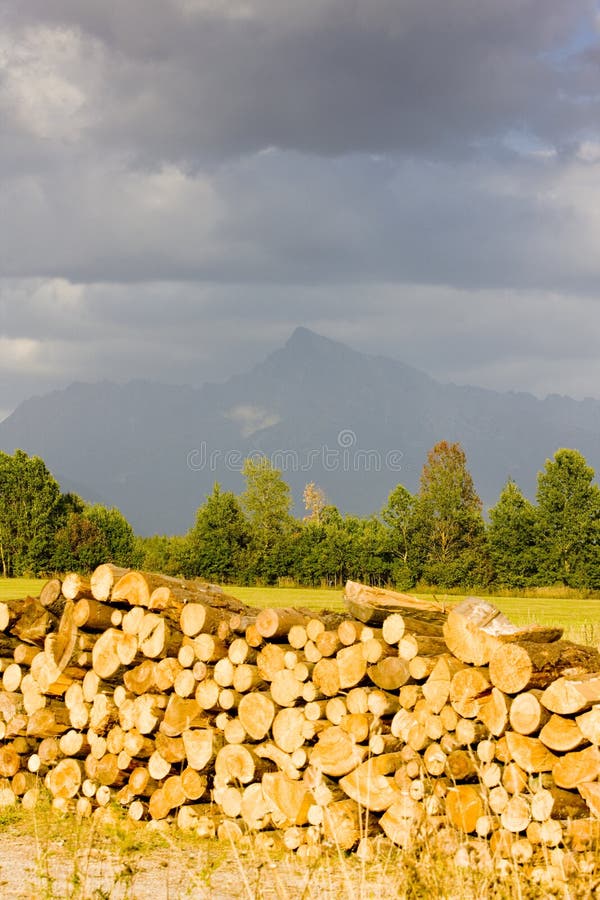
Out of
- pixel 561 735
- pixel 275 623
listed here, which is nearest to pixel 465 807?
pixel 561 735

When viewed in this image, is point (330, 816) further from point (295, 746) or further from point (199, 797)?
point (199, 797)

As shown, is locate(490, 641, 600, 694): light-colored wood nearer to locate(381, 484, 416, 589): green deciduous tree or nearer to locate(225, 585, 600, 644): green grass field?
locate(225, 585, 600, 644): green grass field

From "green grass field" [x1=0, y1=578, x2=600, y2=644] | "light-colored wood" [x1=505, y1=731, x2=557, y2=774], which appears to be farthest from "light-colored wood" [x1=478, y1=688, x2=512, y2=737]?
"green grass field" [x1=0, y1=578, x2=600, y2=644]

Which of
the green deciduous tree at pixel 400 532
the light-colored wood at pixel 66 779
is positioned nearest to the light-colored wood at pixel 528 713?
the light-colored wood at pixel 66 779

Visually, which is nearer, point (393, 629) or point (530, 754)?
Answer: point (530, 754)

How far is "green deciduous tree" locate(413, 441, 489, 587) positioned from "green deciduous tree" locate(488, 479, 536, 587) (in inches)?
34.4

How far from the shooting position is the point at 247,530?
4928 cm

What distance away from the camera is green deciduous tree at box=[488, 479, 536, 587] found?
4600 cm

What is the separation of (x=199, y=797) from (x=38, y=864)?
1.52 meters

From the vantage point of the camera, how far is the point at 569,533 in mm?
45531

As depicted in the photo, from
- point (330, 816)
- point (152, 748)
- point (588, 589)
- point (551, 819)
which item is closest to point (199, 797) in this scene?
point (152, 748)

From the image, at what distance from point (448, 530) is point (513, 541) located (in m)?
3.75

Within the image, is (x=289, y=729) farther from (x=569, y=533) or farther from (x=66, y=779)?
(x=569, y=533)

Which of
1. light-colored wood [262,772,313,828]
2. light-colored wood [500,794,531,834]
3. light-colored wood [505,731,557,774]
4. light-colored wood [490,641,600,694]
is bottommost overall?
Result: light-colored wood [262,772,313,828]
